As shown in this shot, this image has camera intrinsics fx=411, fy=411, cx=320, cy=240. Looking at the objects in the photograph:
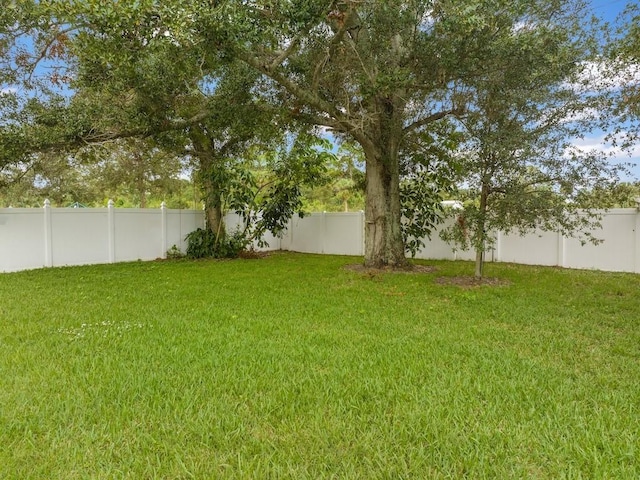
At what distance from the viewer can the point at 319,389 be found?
2.66 metres

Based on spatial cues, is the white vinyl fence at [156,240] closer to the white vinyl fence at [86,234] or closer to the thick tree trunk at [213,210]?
the white vinyl fence at [86,234]

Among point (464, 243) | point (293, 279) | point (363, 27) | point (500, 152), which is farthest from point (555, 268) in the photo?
point (363, 27)

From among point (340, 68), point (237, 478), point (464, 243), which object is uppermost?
point (340, 68)

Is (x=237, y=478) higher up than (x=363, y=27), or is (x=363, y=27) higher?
(x=363, y=27)

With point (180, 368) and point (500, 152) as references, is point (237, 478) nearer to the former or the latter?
point (180, 368)

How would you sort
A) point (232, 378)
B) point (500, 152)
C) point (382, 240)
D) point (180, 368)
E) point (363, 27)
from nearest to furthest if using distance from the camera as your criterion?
1. point (232, 378)
2. point (180, 368)
3. point (500, 152)
4. point (363, 27)
5. point (382, 240)

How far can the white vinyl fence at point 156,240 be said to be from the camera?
8227mm

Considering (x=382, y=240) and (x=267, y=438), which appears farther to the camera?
(x=382, y=240)

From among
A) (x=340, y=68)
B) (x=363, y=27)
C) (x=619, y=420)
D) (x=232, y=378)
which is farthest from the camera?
(x=340, y=68)

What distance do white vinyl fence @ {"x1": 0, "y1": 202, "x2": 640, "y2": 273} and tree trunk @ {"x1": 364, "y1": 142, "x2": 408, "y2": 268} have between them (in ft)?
4.10

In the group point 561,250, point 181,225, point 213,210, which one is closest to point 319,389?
point 561,250

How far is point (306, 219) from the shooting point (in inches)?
519

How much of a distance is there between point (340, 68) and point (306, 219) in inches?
257

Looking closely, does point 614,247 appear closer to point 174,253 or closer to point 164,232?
point 174,253
